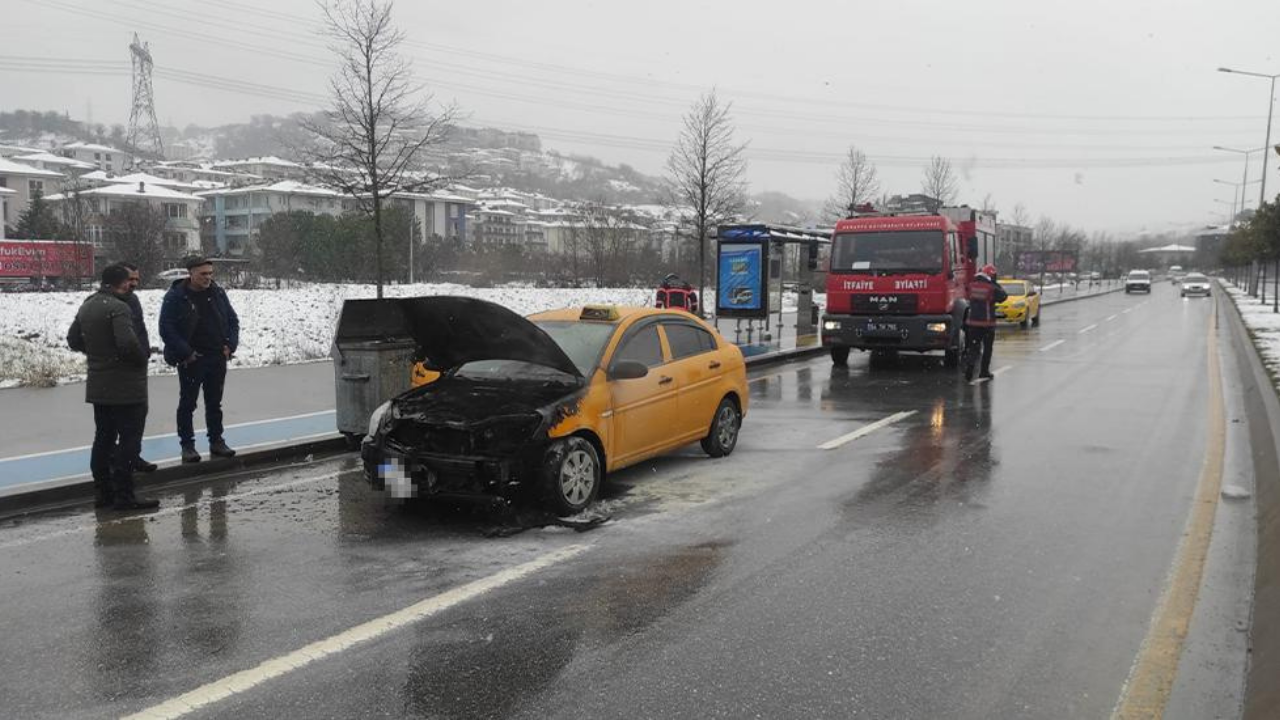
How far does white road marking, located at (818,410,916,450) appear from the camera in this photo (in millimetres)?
→ 9438

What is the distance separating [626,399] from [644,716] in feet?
12.7

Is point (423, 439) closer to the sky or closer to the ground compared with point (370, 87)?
closer to the ground

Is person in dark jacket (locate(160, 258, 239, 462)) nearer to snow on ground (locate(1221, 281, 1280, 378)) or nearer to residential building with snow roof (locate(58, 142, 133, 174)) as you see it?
snow on ground (locate(1221, 281, 1280, 378))

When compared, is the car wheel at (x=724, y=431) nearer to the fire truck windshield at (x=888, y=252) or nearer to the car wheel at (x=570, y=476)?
the car wheel at (x=570, y=476)

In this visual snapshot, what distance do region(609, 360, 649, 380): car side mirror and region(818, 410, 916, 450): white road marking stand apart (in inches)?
114

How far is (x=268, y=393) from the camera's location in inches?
464

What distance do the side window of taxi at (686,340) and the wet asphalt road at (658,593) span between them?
106 centimetres

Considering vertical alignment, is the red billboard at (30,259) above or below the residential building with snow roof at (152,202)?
below

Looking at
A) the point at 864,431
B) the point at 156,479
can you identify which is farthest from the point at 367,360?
the point at 864,431

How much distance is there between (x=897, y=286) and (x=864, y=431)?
6215mm

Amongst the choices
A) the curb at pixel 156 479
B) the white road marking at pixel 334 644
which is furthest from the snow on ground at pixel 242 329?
the white road marking at pixel 334 644

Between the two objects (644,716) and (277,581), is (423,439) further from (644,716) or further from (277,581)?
(644,716)

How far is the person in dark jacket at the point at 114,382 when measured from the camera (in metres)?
6.64

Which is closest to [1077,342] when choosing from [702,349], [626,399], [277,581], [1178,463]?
[1178,463]
